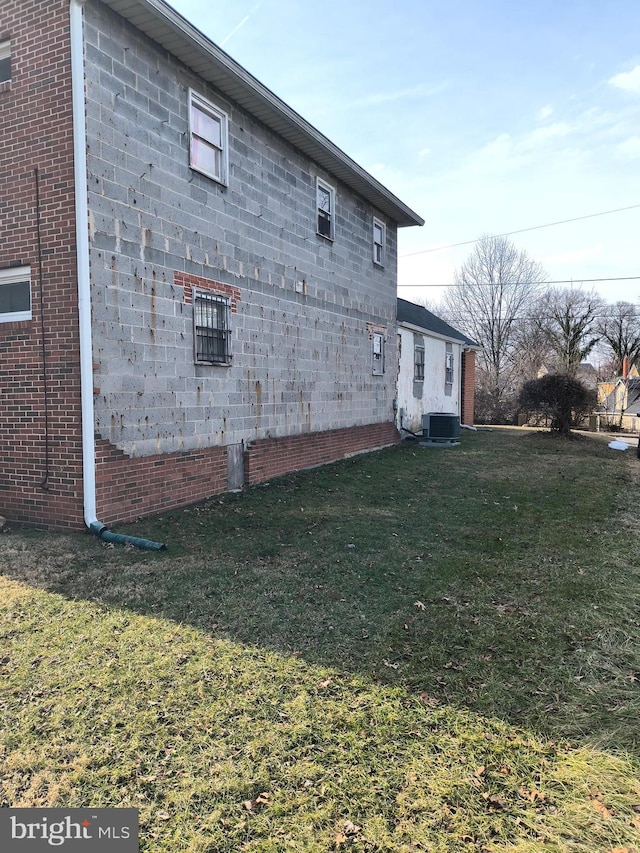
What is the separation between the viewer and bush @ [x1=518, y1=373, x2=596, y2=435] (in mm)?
17906

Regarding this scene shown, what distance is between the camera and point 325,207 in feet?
37.5

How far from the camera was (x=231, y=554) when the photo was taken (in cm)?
553

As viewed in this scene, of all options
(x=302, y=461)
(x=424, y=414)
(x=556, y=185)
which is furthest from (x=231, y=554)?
(x=556, y=185)

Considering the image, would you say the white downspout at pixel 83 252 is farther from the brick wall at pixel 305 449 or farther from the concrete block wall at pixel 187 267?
the brick wall at pixel 305 449

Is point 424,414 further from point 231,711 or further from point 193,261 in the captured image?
point 231,711

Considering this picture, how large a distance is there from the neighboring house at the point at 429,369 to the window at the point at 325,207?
4.72m

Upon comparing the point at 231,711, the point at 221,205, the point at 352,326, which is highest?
the point at 221,205

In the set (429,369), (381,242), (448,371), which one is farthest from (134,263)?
(448,371)

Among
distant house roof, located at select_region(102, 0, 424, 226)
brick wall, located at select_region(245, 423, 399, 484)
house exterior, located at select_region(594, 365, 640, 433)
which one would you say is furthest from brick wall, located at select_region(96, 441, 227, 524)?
house exterior, located at select_region(594, 365, 640, 433)

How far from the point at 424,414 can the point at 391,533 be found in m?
12.0

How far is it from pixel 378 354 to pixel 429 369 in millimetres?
4964

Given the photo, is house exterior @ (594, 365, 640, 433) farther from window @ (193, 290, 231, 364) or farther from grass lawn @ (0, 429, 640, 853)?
grass lawn @ (0, 429, 640, 853)

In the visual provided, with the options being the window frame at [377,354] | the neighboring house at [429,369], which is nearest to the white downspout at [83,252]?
the window frame at [377,354]

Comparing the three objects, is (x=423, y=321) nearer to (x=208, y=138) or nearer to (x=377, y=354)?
(x=377, y=354)
